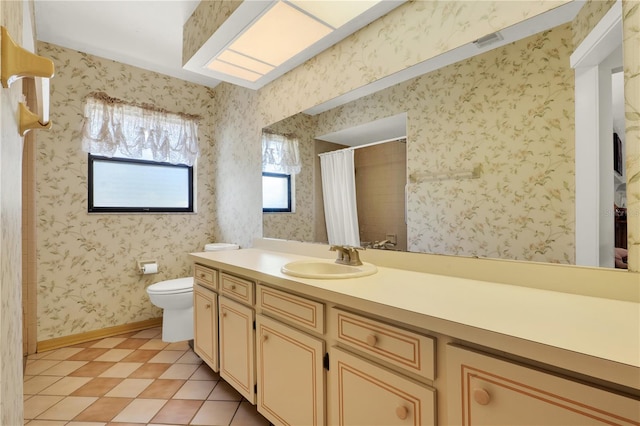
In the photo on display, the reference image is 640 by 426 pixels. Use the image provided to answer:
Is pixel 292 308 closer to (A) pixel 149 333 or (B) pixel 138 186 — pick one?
(A) pixel 149 333

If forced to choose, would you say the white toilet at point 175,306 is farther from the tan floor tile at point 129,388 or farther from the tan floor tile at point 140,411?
the tan floor tile at point 140,411

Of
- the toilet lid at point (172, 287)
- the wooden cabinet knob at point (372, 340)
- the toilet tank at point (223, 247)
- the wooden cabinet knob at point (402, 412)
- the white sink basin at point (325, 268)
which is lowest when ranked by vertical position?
the toilet lid at point (172, 287)

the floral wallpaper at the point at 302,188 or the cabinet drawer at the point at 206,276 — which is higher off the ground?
the floral wallpaper at the point at 302,188

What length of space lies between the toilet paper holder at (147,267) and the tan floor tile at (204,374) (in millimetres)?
1133

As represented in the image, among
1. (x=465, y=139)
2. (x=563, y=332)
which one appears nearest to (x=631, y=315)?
(x=563, y=332)

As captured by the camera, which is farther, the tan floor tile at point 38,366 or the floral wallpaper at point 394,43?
the tan floor tile at point 38,366

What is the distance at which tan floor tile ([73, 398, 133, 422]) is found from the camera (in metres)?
1.63

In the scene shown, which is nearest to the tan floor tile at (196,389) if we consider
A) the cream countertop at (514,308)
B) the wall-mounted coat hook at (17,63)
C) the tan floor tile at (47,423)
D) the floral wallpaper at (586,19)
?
the tan floor tile at (47,423)

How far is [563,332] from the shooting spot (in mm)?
680

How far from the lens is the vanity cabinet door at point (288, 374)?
1.16m

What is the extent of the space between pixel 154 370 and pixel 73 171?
5.90 ft

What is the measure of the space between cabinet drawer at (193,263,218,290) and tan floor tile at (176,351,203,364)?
2.20ft

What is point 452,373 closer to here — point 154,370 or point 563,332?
point 563,332

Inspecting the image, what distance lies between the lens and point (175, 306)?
252 centimetres
